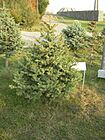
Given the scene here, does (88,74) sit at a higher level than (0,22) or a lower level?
lower

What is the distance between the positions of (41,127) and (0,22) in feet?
17.8

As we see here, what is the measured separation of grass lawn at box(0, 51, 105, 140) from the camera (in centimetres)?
710

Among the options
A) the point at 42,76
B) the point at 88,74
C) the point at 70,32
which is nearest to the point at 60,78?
the point at 42,76

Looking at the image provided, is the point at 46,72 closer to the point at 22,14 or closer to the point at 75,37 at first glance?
the point at 75,37

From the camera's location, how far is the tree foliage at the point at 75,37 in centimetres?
1351

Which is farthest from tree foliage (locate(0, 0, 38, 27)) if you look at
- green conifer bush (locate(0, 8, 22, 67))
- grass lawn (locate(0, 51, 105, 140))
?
grass lawn (locate(0, 51, 105, 140))

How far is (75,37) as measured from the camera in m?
13.5

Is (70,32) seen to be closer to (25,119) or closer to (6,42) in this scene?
(6,42)

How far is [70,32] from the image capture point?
1363 centimetres

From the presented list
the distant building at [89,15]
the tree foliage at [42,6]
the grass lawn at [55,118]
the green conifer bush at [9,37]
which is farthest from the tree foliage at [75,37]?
the distant building at [89,15]

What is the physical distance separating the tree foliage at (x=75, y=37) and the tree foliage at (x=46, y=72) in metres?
5.32

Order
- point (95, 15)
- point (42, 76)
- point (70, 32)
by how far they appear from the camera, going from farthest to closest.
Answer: point (95, 15) → point (70, 32) → point (42, 76)

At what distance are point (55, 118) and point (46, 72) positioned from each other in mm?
1158

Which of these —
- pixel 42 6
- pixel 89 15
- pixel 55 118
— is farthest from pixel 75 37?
pixel 89 15
